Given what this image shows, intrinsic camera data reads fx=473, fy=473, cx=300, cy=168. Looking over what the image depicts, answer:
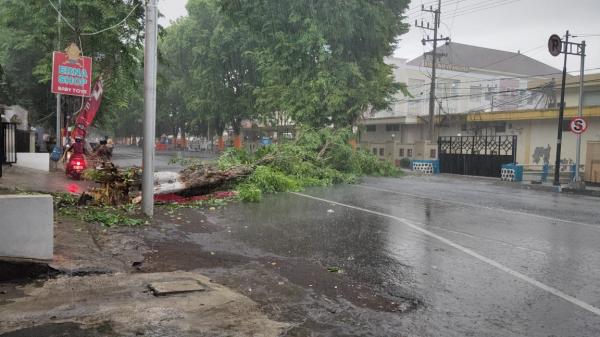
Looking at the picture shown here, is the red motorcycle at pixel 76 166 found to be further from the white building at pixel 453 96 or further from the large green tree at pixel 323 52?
the white building at pixel 453 96

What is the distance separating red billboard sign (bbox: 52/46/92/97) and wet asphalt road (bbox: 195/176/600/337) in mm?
9112

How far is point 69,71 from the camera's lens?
1689 cm

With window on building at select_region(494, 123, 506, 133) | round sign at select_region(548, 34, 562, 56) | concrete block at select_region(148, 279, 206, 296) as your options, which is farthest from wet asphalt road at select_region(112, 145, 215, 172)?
window on building at select_region(494, 123, 506, 133)

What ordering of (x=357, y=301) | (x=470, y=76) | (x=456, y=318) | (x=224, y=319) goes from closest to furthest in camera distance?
(x=224, y=319)
(x=456, y=318)
(x=357, y=301)
(x=470, y=76)

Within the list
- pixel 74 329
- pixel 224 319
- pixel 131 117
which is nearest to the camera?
pixel 74 329

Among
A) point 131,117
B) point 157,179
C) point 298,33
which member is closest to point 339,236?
point 157,179

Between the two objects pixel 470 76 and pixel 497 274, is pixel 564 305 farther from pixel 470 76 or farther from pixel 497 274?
pixel 470 76

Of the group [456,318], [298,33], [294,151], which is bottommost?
[456,318]

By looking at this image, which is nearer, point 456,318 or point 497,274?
point 456,318

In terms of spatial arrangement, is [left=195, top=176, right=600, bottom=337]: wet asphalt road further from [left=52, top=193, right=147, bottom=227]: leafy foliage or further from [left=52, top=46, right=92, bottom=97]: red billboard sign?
[left=52, top=46, right=92, bottom=97]: red billboard sign

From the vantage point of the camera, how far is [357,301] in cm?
505

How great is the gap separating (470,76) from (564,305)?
55.5 m

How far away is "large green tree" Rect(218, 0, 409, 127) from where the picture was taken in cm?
2550

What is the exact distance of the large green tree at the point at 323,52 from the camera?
2550 cm
